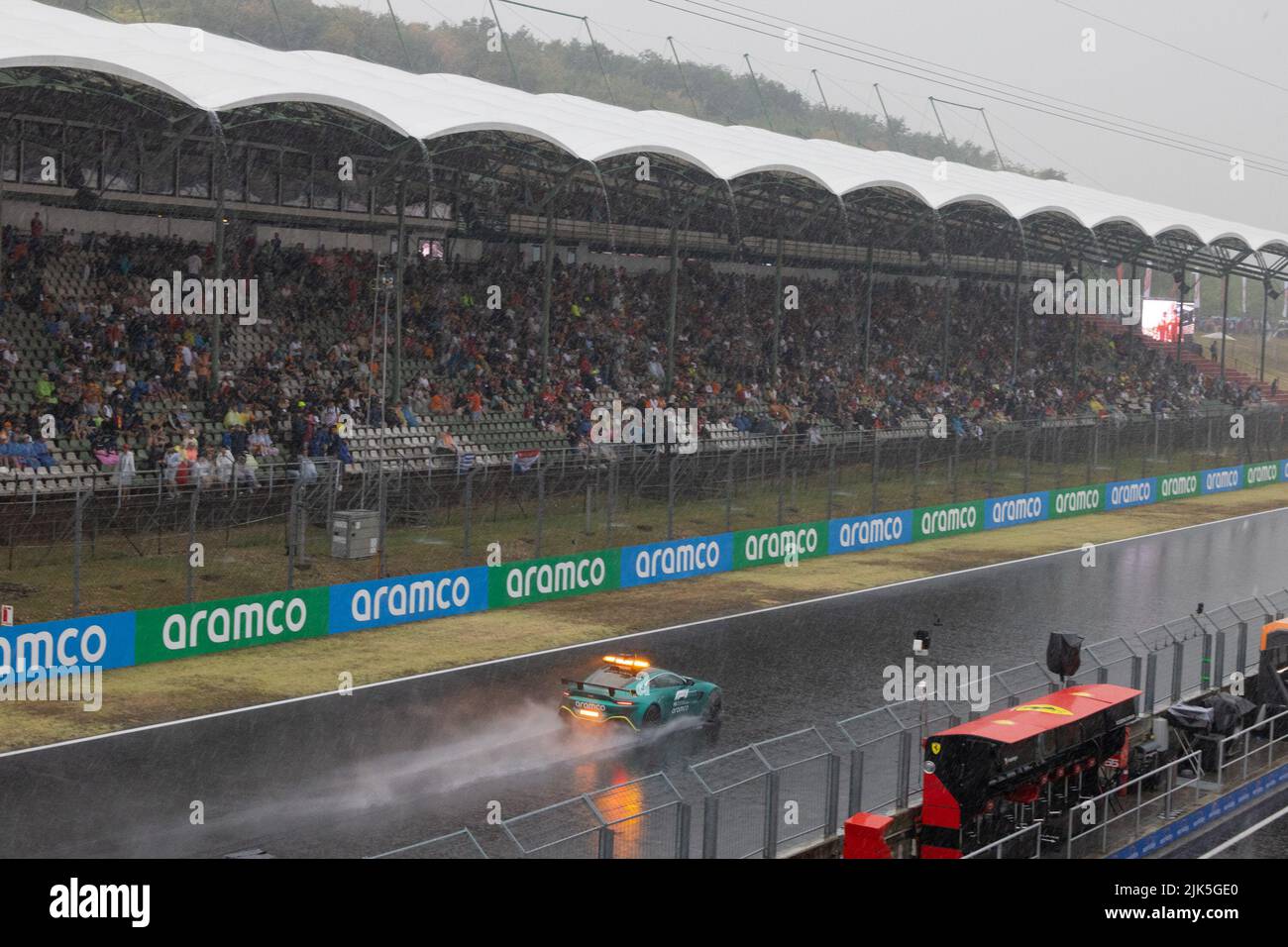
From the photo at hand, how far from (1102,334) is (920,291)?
46.8 ft

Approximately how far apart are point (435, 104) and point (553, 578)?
13278mm

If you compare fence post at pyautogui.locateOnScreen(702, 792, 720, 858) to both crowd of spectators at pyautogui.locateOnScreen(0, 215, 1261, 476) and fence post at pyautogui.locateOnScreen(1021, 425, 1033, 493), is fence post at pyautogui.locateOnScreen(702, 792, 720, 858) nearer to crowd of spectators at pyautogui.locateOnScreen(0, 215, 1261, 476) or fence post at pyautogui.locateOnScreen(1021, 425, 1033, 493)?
crowd of spectators at pyautogui.locateOnScreen(0, 215, 1261, 476)

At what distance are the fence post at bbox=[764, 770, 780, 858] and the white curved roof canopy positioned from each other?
2054 cm

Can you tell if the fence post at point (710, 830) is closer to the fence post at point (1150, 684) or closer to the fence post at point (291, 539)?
the fence post at point (1150, 684)

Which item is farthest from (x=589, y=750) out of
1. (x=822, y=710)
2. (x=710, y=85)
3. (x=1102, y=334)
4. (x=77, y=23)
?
(x=710, y=85)

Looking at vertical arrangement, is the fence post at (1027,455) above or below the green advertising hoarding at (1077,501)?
above

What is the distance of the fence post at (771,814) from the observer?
48.2 ft

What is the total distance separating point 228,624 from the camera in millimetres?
24969

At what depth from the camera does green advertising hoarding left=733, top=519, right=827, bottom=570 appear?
115 ft

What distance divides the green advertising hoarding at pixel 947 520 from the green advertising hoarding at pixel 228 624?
61.8 feet

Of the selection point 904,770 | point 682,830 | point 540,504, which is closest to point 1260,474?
point 540,504

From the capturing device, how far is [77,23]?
3344cm

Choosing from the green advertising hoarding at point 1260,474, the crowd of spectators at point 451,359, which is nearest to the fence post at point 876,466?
the crowd of spectators at point 451,359
